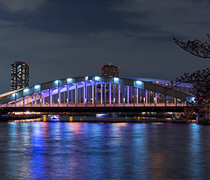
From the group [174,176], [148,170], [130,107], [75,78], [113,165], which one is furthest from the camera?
[75,78]

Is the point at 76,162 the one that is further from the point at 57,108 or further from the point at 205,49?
the point at 57,108

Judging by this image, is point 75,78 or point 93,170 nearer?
point 93,170

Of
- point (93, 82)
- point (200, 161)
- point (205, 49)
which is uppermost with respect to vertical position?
point (93, 82)

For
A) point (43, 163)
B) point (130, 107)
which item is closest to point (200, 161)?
point (43, 163)

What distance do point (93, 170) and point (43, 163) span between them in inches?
173

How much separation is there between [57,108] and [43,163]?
380ft

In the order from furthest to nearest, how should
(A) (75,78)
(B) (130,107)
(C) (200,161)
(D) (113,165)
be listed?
(A) (75,78)
(B) (130,107)
(C) (200,161)
(D) (113,165)

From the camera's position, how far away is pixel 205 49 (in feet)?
36.2

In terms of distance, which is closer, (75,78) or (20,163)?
(20,163)

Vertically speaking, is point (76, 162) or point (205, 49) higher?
point (205, 49)

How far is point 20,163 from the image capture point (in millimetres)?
26688

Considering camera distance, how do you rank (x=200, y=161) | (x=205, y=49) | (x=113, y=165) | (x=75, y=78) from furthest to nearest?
(x=75, y=78) → (x=200, y=161) → (x=113, y=165) → (x=205, y=49)

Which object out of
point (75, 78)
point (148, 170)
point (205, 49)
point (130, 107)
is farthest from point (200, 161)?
point (75, 78)

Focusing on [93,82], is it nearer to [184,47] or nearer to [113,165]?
[113,165]
